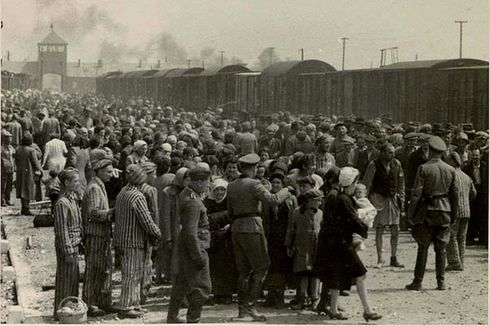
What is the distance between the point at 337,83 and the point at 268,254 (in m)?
20.4

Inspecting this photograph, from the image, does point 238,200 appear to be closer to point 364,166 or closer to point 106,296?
point 106,296

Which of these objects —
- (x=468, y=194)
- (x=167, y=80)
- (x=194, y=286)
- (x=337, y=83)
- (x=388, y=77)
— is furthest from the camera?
(x=167, y=80)

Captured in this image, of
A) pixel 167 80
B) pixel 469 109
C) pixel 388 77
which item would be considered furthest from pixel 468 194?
pixel 167 80

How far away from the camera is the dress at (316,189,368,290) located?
700cm

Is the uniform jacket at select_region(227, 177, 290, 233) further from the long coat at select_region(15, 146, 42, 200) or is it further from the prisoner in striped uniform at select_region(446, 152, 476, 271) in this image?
the long coat at select_region(15, 146, 42, 200)

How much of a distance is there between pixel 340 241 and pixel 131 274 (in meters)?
1.99

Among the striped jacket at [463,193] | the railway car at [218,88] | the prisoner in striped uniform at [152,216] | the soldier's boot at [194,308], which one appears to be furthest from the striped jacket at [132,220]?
the railway car at [218,88]

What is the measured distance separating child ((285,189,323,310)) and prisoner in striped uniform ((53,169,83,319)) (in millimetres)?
2080

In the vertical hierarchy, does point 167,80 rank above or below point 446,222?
above

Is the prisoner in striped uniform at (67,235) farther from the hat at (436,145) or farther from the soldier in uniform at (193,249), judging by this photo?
the hat at (436,145)

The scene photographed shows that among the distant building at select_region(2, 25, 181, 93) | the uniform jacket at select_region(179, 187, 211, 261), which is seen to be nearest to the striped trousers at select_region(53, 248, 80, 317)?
the uniform jacket at select_region(179, 187, 211, 261)

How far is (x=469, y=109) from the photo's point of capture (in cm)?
2020

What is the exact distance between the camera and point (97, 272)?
750cm

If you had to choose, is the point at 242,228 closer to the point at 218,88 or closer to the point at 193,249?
the point at 193,249
